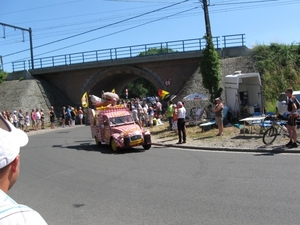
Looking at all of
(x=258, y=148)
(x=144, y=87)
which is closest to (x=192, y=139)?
(x=258, y=148)

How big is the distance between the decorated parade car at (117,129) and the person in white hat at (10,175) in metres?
13.2

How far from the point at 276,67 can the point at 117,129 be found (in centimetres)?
1677

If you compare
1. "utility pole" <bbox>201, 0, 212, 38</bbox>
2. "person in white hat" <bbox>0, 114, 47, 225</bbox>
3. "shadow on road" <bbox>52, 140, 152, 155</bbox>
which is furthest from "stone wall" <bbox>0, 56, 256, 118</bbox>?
"person in white hat" <bbox>0, 114, 47, 225</bbox>

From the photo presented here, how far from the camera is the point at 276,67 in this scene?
27875 millimetres

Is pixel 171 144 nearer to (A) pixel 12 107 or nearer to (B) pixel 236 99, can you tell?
(B) pixel 236 99

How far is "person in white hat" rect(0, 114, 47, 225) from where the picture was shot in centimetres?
149

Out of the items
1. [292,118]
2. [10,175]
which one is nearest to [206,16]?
[292,118]

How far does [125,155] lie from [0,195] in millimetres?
12813

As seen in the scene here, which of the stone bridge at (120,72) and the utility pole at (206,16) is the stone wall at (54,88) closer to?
the stone bridge at (120,72)

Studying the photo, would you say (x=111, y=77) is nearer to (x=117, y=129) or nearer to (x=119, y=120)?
(x=119, y=120)

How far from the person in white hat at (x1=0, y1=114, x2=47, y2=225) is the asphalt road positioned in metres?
4.45

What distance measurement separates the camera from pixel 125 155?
46.9 feet

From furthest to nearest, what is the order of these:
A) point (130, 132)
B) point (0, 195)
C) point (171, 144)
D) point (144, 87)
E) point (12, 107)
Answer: point (144, 87) < point (12, 107) < point (171, 144) < point (130, 132) < point (0, 195)

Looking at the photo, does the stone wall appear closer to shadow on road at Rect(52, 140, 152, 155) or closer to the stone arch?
the stone arch
